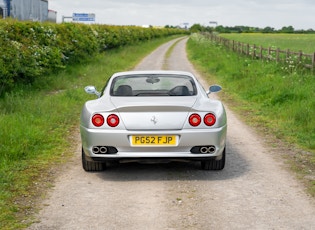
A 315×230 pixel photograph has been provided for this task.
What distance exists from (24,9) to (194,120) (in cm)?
2294

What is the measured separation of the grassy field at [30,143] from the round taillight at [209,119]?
2.03 m

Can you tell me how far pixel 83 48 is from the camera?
2359 centimetres

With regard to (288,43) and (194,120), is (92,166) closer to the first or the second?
(194,120)

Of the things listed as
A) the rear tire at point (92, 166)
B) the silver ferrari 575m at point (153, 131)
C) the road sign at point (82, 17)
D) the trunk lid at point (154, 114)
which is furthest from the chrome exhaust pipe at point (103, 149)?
the road sign at point (82, 17)

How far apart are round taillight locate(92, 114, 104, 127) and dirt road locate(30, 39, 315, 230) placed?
720 mm

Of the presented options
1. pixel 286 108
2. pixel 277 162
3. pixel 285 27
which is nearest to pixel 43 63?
pixel 286 108

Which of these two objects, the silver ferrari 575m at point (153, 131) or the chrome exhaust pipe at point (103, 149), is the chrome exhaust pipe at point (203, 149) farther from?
the chrome exhaust pipe at point (103, 149)

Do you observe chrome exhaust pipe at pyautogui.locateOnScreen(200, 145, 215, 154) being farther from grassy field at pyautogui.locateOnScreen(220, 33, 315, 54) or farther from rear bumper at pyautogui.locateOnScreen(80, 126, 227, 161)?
grassy field at pyautogui.locateOnScreen(220, 33, 315, 54)

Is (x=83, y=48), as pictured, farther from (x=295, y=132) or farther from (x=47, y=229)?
(x=47, y=229)

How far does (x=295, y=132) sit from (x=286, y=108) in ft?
7.94

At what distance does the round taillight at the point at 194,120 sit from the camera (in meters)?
6.21

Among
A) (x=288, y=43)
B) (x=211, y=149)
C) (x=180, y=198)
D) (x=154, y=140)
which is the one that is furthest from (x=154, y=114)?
(x=288, y=43)

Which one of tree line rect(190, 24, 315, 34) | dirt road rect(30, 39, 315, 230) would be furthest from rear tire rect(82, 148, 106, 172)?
tree line rect(190, 24, 315, 34)

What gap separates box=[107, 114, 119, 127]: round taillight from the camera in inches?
245
